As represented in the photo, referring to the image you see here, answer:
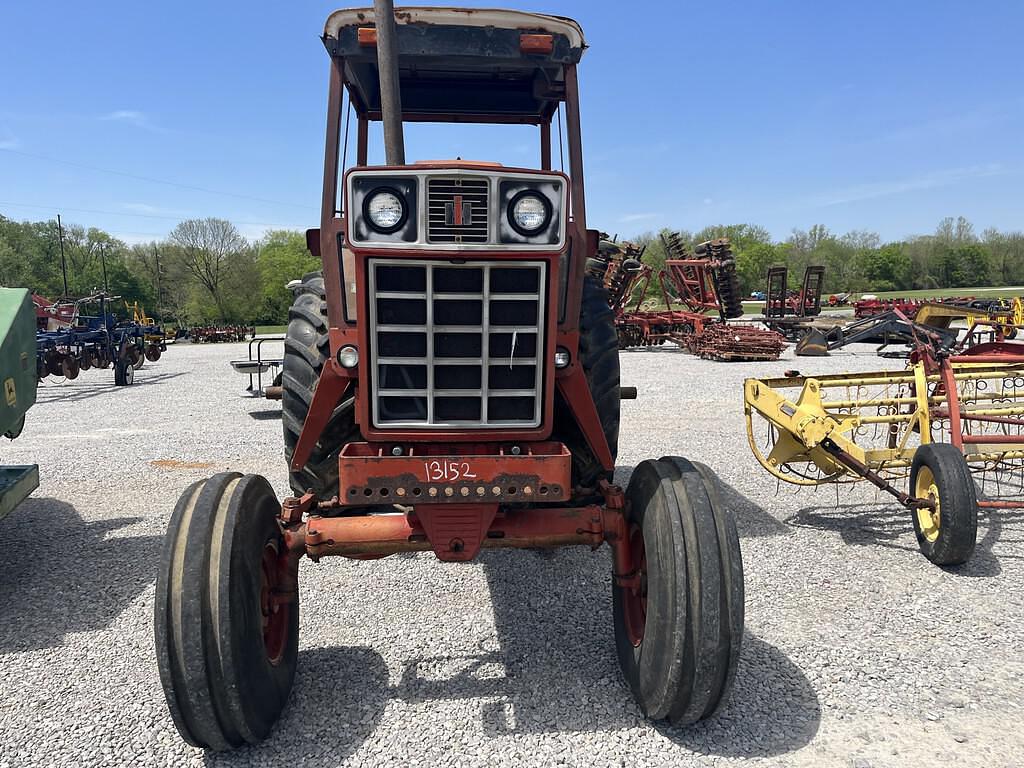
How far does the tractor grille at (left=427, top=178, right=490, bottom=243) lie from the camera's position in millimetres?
2340

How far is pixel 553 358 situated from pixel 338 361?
0.91 m

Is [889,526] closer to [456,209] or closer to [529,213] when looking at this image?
[529,213]

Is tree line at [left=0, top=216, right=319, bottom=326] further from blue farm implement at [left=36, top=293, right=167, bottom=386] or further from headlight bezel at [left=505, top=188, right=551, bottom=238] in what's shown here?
headlight bezel at [left=505, top=188, right=551, bottom=238]

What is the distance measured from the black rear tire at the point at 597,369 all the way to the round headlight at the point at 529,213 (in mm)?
1178

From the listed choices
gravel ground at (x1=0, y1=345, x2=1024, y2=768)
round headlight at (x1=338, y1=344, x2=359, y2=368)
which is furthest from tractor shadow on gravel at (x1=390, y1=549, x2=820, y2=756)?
round headlight at (x1=338, y1=344, x2=359, y2=368)

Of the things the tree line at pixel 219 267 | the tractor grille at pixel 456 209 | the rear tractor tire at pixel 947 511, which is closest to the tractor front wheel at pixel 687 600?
the tractor grille at pixel 456 209

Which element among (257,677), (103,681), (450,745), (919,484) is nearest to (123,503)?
(103,681)

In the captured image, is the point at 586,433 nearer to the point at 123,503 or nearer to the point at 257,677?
the point at 257,677

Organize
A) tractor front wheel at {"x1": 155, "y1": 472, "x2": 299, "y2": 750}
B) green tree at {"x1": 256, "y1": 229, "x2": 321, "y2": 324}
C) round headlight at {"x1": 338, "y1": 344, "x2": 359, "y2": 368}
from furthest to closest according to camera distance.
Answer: green tree at {"x1": 256, "y1": 229, "x2": 321, "y2": 324} < round headlight at {"x1": 338, "y1": 344, "x2": 359, "y2": 368} < tractor front wheel at {"x1": 155, "y1": 472, "x2": 299, "y2": 750}

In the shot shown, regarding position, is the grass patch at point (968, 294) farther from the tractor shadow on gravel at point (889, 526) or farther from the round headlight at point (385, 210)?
the round headlight at point (385, 210)

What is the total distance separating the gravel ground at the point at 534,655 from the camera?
2547 millimetres

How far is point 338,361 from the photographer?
278 cm

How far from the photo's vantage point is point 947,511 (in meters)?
4.02

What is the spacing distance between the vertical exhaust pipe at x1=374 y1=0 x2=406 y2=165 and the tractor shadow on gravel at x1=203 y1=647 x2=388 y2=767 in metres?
2.33
